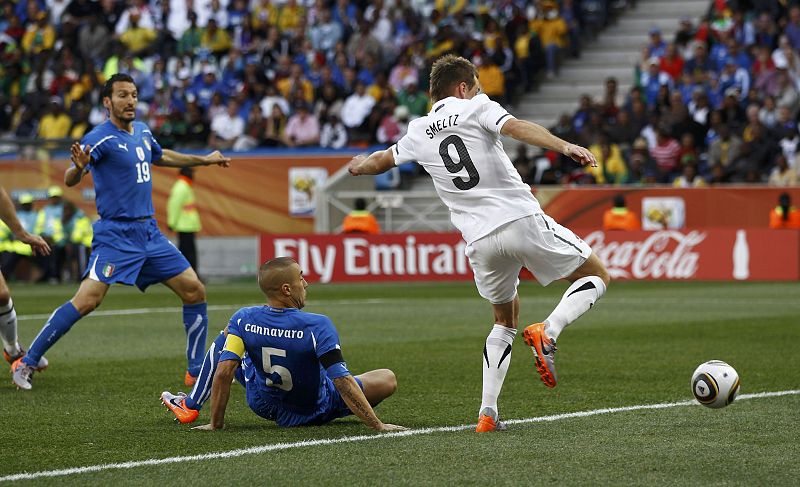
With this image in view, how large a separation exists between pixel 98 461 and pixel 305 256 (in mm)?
17751

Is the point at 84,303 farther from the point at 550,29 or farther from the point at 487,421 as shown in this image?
the point at 550,29

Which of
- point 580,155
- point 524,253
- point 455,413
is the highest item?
point 580,155

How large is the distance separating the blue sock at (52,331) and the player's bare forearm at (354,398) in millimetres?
3380

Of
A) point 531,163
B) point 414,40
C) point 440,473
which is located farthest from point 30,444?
point 414,40

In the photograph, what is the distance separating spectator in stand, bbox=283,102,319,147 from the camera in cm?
2863

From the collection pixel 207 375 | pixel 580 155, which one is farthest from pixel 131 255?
pixel 580 155

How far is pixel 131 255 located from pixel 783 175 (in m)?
16.4

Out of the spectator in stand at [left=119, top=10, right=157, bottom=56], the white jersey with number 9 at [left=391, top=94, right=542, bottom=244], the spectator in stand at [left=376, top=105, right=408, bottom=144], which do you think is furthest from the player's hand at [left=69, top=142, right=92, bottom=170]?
the spectator in stand at [left=119, top=10, right=157, bottom=56]

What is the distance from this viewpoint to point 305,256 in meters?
24.4

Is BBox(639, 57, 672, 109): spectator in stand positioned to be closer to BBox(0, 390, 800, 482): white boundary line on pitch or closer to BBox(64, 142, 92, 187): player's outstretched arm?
BBox(64, 142, 92, 187): player's outstretched arm

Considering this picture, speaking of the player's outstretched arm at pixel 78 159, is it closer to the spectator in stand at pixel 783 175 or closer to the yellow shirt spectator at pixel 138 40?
the spectator in stand at pixel 783 175

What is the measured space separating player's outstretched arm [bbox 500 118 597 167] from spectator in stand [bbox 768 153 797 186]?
17.7 meters

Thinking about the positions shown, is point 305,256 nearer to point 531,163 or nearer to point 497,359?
point 531,163

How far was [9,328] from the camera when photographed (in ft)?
34.5
